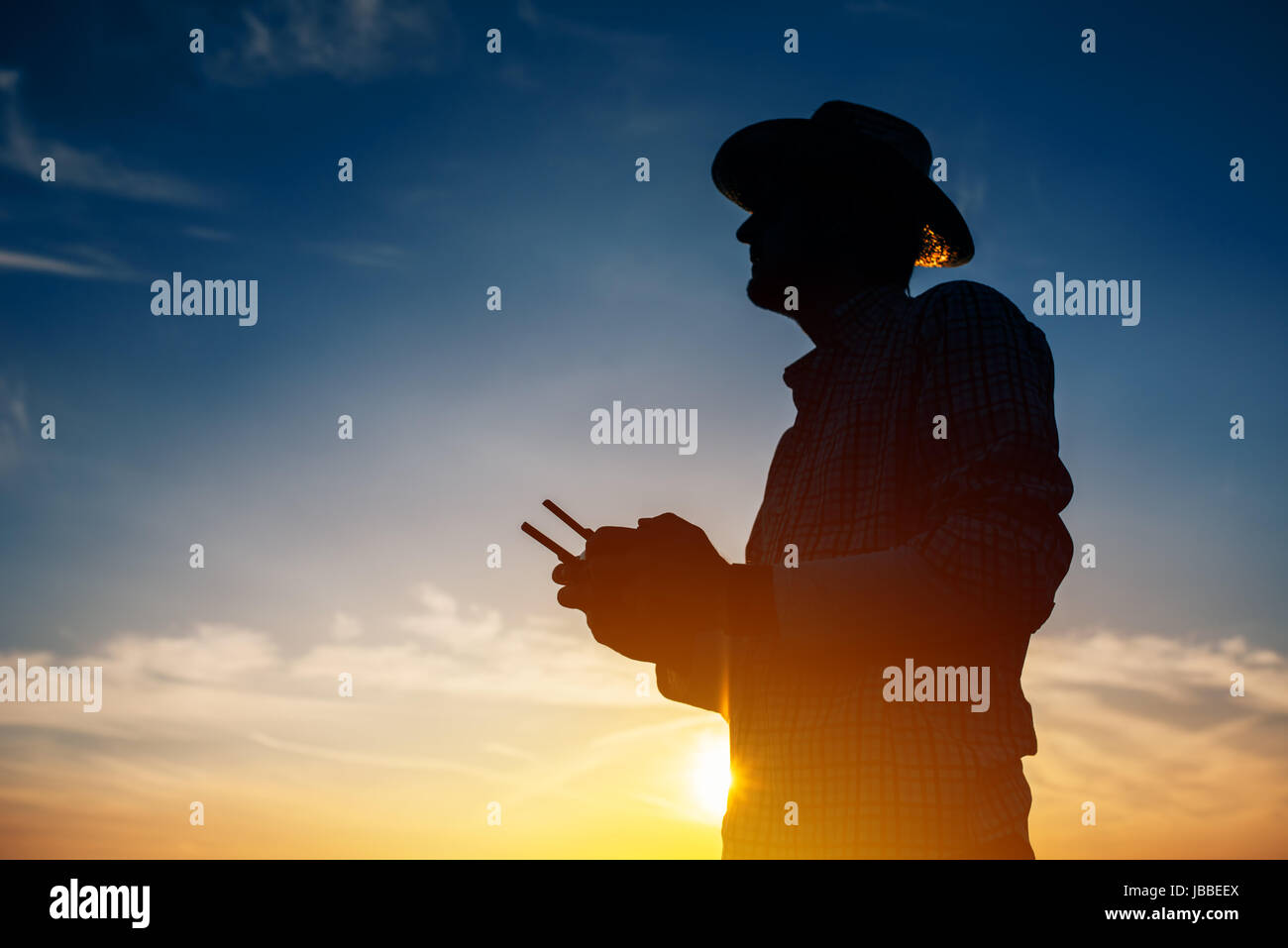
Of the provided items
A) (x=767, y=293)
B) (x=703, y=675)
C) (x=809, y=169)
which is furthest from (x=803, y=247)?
(x=703, y=675)

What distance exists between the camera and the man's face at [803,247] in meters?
3.64

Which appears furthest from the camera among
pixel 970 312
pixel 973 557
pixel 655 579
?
pixel 970 312

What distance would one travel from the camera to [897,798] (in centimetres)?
255

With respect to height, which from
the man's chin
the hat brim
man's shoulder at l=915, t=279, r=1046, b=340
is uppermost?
the hat brim

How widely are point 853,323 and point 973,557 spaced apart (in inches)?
53.7

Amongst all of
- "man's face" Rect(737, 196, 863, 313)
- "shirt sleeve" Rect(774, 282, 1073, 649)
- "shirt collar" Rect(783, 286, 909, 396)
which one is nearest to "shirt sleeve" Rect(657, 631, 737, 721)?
"shirt sleeve" Rect(774, 282, 1073, 649)

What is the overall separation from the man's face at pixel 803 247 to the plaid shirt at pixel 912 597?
53 centimetres

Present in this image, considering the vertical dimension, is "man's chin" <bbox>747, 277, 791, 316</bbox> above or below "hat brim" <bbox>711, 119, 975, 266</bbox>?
below

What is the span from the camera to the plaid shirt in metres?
2.39

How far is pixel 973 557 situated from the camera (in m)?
2.32

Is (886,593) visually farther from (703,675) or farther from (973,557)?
(703,675)

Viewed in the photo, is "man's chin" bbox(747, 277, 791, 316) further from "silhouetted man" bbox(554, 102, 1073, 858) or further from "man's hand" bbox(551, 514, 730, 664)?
"man's hand" bbox(551, 514, 730, 664)
